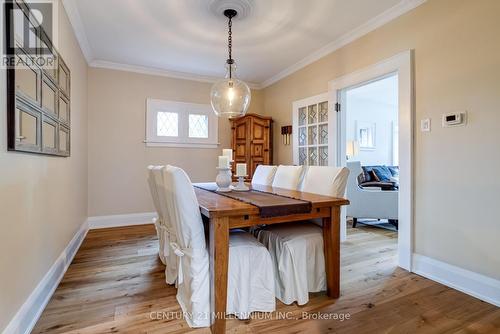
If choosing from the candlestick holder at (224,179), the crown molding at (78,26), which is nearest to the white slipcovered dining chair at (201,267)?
the candlestick holder at (224,179)

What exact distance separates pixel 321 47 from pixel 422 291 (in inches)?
114

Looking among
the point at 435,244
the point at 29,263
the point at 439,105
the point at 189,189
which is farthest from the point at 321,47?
the point at 29,263

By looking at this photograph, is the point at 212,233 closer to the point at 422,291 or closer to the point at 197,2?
the point at 422,291

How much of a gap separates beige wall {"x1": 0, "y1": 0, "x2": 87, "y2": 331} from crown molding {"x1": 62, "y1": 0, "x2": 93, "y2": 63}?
8 cm

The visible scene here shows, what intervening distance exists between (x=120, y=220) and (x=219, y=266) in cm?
312

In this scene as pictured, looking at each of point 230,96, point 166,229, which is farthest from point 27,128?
point 230,96

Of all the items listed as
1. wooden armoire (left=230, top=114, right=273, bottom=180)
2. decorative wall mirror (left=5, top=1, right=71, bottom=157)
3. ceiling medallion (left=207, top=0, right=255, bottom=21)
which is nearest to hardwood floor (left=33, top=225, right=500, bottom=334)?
decorative wall mirror (left=5, top=1, right=71, bottom=157)

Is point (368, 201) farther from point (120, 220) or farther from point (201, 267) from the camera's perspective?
point (120, 220)

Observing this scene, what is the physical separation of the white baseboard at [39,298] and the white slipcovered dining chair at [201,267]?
876mm

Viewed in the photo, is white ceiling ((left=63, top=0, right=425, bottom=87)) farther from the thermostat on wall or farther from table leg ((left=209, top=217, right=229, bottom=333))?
table leg ((left=209, top=217, right=229, bottom=333))

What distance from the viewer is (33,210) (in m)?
1.72

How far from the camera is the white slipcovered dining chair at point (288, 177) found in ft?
8.77

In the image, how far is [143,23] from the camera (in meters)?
2.84

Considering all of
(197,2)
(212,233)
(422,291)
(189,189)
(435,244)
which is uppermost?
(197,2)
